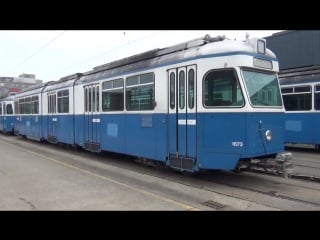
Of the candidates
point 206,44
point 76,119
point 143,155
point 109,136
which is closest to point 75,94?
point 76,119

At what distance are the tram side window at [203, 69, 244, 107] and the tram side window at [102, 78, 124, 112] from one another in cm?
424

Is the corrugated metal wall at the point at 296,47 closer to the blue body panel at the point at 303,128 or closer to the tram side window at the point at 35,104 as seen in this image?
the blue body panel at the point at 303,128

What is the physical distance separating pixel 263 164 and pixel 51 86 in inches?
566

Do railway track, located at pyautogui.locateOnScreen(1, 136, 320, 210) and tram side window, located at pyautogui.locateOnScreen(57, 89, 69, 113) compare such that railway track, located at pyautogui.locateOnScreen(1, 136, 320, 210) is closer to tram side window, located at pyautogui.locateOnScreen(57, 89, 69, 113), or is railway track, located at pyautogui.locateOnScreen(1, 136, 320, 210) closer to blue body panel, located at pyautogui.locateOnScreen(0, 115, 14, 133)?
tram side window, located at pyautogui.locateOnScreen(57, 89, 69, 113)

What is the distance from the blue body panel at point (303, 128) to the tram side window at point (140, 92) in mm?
8312

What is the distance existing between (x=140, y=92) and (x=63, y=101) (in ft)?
25.9

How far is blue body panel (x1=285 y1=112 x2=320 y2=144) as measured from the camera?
1698cm

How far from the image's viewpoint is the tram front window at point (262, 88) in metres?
9.49

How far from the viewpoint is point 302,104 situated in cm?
1752

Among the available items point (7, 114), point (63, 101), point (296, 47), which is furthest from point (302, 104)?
point (7, 114)

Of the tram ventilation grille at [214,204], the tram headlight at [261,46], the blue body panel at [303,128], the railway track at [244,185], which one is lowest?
the tram ventilation grille at [214,204]

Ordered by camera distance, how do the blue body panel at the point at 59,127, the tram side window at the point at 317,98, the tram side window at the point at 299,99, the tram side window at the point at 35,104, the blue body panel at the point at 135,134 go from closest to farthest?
the blue body panel at the point at 135,134
the tram side window at the point at 317,98
the tram side window at the point at 299,99
the blue body panel at the point at 59,127
the tram side window at the point at 35,104

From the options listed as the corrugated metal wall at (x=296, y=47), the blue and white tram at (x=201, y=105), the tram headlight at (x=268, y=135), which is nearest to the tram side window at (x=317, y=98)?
the blue and white tram at (x=201, y=105)

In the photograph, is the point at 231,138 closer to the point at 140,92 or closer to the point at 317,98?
the point at 140,92
